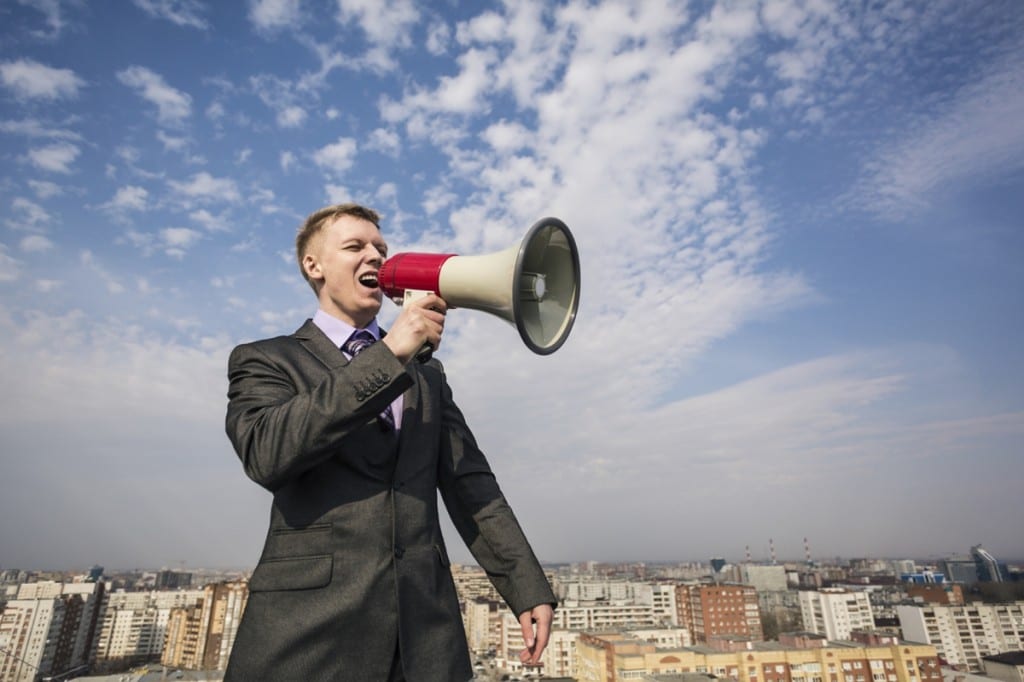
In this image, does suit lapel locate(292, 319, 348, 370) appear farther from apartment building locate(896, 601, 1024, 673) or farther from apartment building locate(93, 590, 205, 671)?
apartment building locate(896, 601, 1024, 673)

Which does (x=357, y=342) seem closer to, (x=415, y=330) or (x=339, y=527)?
(x=415, y=330)

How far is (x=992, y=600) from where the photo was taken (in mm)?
49594

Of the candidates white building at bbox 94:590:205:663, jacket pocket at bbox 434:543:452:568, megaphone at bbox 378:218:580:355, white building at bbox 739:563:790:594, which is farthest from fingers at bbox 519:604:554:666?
white building at bbox 739:563:790:594

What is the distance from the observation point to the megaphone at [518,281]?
1.47 metres

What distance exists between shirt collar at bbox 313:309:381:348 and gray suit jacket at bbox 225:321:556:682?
0.13 ft

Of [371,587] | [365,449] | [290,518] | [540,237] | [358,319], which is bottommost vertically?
[371,587]

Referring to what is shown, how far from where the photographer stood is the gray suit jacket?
1.17 m

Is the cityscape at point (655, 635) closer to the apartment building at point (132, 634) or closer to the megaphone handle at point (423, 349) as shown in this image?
the apartment building at point (132, 634)

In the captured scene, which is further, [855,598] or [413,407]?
[855,598]

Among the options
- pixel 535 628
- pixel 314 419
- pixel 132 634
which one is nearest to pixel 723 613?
pixel 132 634

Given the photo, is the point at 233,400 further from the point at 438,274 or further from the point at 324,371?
the point at 438,274

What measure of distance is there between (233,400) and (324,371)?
23 cm

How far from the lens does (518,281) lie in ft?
4.67

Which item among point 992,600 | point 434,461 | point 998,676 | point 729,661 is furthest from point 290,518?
Answer: point 992,600
